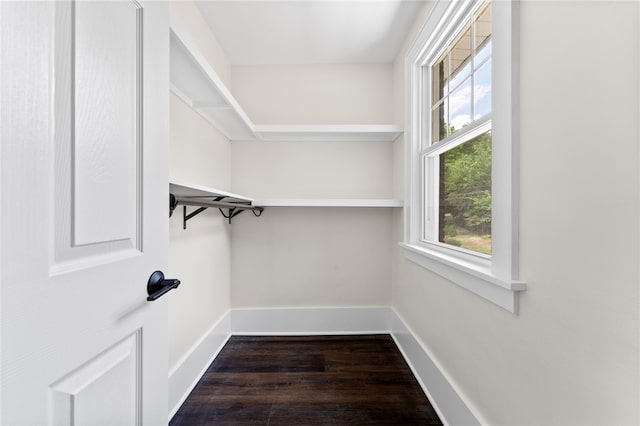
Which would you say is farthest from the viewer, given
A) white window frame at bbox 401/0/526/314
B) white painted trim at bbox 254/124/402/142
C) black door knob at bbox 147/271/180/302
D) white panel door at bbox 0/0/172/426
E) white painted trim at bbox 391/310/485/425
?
white painted trim at bbox 254/124/402/142

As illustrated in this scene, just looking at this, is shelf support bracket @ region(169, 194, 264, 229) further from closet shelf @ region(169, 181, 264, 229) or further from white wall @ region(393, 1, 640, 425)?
white wall @ region(393, 1, 640, 425)

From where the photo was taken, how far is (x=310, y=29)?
6.55 feet

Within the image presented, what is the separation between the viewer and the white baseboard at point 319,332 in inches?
59.5

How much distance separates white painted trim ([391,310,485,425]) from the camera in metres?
1.28

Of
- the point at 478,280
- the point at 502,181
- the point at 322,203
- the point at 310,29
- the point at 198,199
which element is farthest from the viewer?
the point at 322,203

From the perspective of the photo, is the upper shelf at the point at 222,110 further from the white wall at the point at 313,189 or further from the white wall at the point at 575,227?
the white wall at the point at 575,227

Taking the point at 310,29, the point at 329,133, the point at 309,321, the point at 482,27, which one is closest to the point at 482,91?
the point at 482,27

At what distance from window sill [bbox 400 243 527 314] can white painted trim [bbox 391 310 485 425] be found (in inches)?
19.7

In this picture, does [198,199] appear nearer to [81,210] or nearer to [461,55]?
[81,210]

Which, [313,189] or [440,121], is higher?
[440,121]

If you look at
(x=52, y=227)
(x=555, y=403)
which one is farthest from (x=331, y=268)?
(x=52, y=227)

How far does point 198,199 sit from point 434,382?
1.56 m

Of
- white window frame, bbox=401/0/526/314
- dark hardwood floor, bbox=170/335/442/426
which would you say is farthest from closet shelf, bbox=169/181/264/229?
white window frame, bbox=401/0/526/314

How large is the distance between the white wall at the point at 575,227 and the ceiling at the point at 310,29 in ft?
3.87
